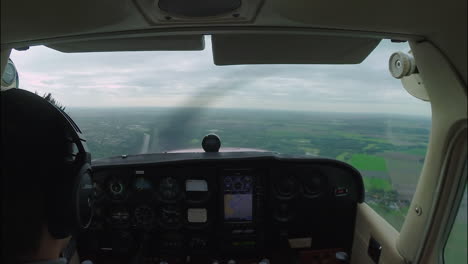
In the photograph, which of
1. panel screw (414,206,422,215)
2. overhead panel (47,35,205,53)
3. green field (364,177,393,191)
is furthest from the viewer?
green field (364,177,393,191)

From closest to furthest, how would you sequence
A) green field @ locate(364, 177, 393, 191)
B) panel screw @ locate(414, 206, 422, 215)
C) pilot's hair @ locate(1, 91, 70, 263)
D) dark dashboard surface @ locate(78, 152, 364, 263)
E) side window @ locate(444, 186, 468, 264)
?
pilot's hair @ locate(1, 91, 70, 263) → side window @ locate(444, 186, 468, 264) → panel screw @ locate(414, 206, 422, 215) → green field @ locate(364, 177, 393, 191) → dark dashboard surface @ locate(78, 152, 364, 263)

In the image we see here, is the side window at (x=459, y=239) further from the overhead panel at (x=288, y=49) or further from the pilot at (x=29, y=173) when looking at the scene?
the pilot at (x=29, y=173)

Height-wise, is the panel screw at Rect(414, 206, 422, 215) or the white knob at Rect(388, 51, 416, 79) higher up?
the white knob at Rect(388, 51, 416, 79)

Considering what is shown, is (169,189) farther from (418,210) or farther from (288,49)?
(418,210)

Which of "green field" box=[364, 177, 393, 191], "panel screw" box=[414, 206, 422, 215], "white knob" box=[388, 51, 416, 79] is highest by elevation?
"white knob" box=[388, 51, 416, 79]

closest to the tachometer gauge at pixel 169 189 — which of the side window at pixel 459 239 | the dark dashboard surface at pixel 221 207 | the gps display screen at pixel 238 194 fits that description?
the dark dashboard surface at pixel 221 207

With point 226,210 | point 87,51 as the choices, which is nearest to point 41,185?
point 87,51

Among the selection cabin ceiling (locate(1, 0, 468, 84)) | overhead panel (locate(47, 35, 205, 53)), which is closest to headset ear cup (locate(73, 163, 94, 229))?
cabin ceiling (locate(1, 0, 468, 84))

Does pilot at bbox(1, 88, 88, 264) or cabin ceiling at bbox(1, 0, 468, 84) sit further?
cabin ceiling at bbox(1, 0, 468, 84)

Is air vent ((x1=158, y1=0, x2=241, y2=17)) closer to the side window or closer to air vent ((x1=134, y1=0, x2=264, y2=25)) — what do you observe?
air vent ((x1=134, y1=0, x2=264, y2=25))
